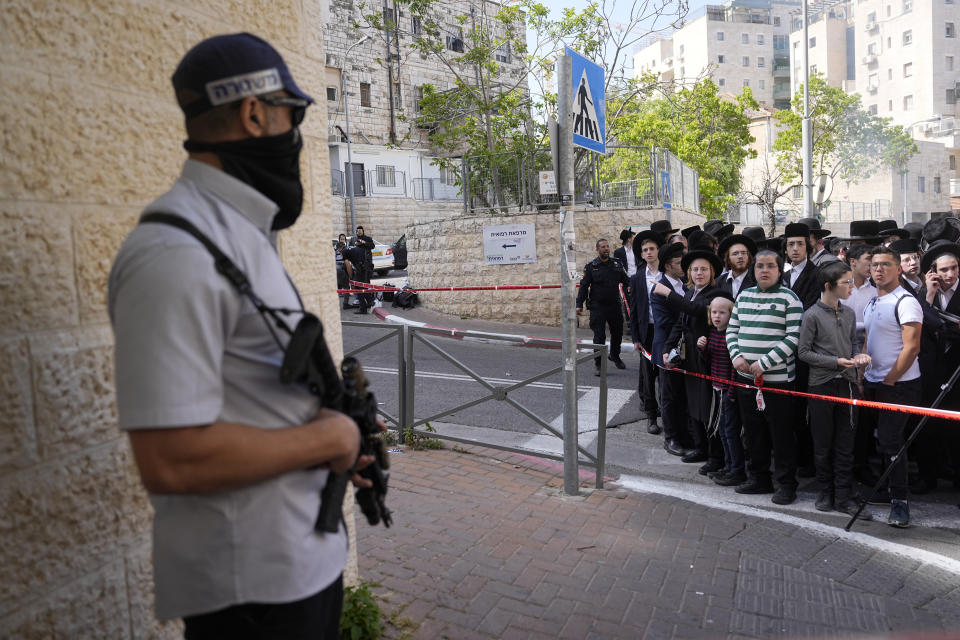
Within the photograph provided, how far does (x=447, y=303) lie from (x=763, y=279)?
12.3 meters

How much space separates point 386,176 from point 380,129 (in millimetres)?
3170

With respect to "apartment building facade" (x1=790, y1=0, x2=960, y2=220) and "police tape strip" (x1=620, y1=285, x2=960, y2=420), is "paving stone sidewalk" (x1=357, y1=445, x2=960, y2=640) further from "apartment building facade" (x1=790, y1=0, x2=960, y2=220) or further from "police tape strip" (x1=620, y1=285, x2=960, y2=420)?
"apartment building facade" (x1=790, y1=0, x2=960, y2=220)

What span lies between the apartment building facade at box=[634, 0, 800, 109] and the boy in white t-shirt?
9728cm

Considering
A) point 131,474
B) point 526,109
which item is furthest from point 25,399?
point 526,109

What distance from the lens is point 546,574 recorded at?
419 cm

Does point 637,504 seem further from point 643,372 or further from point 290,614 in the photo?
point 290,614

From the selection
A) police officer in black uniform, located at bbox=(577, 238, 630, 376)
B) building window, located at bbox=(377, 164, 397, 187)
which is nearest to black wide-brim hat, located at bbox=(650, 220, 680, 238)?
police officer in black uniform, located at bbox=(577, 238, 630, 376)

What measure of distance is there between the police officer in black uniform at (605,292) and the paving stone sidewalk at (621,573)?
5936 mm

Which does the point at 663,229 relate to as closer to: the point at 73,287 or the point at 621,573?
the point at 621,573

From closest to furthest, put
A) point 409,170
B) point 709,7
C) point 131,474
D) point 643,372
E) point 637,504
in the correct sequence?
point 131,474 < point 637,504 < point 643,372 < point 409,170 < point 709,7

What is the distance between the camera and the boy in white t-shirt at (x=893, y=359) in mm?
5297

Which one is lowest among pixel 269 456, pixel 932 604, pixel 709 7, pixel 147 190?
pixel 932 604

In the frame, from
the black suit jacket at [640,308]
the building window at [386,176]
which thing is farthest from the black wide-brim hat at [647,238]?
the building window at [386,176]

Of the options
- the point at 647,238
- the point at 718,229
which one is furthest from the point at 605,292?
the point at 647,238
